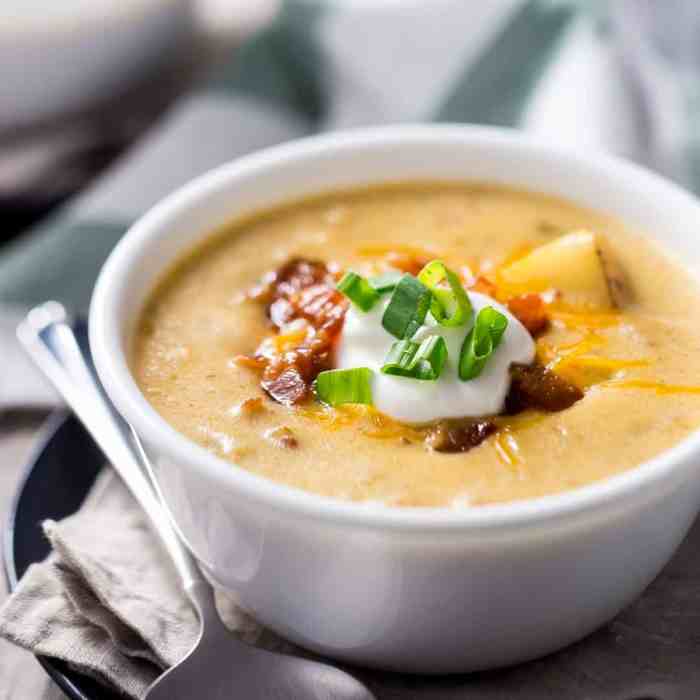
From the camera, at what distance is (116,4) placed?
4.14 metres

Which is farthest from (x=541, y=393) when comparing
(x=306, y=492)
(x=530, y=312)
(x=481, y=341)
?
(x=306, y=492)

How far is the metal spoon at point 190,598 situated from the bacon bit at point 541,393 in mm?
546

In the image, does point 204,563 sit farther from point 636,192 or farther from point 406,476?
point 636,192

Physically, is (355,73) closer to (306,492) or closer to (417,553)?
(306,492)

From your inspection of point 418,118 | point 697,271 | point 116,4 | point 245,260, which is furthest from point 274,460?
point 116,4

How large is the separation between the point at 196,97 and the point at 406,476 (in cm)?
252

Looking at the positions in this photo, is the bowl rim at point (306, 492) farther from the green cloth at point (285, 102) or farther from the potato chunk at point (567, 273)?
the green cloth at point (285, 102)

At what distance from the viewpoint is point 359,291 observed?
2145 millimetres

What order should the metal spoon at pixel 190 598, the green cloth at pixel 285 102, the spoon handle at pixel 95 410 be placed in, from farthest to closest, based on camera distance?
the green cloth at pixel 285 102 < the spoon handle at pixel 95 410 < the metal spoon at pixel 190 598

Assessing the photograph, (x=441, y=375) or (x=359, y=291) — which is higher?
(x=359, y=291)

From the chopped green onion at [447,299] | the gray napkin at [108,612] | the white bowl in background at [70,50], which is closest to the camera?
the gray napkin at [108,612]

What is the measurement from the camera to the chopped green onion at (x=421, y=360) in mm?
2004

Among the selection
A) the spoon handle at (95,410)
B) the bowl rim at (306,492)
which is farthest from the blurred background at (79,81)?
the bowl rim at (306,492)

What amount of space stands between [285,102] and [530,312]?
2.14m
